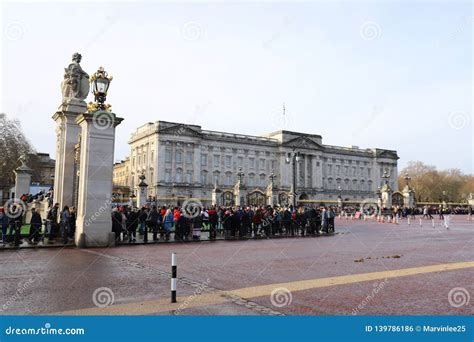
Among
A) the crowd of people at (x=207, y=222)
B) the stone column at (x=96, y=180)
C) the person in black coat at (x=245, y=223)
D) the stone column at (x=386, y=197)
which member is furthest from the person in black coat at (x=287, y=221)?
the stone column at (x=386, y=197)

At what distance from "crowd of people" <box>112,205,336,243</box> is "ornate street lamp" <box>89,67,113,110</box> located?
4440 mm

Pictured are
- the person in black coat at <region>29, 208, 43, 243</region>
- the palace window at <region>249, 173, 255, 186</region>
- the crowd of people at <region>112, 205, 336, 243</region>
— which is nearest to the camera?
the person in black coat at <region>29, 208, 43, 243</region>

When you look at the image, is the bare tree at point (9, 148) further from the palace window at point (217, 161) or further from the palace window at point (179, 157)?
the palace window at point (217, 161)

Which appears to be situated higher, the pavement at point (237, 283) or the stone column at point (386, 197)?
the stone column at point (386, 197)

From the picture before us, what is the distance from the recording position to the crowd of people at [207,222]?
1939 cm

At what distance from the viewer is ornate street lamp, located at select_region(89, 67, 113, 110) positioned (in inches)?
645

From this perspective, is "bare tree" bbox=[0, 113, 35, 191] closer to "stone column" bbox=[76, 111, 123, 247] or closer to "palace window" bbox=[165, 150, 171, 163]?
"palace window" bbox=[165, 150, 171, 163]

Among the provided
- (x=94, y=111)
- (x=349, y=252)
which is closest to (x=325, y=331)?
(x=349, y=252)

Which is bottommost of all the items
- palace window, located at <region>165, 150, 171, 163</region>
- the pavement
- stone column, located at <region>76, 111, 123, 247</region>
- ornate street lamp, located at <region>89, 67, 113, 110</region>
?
the pavement

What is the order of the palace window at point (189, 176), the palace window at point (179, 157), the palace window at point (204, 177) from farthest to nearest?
the palace window at point (204, 177) < the palace window at point (189, 176) < the palace window at point (179, 157)

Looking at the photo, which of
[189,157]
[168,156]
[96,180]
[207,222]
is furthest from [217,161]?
[96,180]

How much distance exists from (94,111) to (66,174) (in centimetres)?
500

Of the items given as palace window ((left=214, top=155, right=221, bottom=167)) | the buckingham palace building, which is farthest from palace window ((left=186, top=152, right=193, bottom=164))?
palace window ((left=214, top=155, right=221, bottom=167))

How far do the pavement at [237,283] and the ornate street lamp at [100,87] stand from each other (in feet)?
18.6
